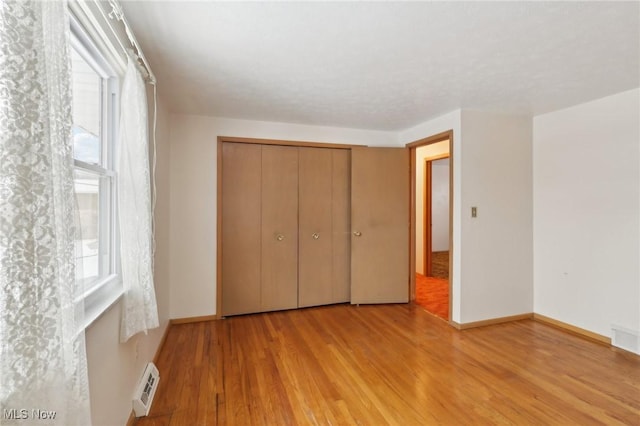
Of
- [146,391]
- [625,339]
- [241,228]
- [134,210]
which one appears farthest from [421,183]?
[146,391]

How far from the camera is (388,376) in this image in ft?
7.00

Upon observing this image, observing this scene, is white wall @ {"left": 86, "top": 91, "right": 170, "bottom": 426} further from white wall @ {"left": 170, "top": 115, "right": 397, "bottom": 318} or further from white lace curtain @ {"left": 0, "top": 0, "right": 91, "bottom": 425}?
white wall @ {"left": 170, "top": 115, "right": 397, "bottom": 318}

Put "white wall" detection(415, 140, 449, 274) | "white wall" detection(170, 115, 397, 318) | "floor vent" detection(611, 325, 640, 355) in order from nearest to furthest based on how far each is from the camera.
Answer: "floor vent" detection(611, 325, 640, 355), "white wall" detection(170, 115, 397, 318), "white wall" detection(415, 140, 449, 274)

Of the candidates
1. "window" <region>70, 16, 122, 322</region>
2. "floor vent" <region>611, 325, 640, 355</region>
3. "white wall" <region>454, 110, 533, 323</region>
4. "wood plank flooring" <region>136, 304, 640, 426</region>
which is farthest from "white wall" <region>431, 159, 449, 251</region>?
"window" <region>70, 16, 122, 322</region>

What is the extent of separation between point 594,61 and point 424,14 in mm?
1448

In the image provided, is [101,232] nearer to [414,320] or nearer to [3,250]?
[3,250]

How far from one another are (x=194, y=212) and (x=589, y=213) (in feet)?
13.1

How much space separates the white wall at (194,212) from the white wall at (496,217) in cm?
265

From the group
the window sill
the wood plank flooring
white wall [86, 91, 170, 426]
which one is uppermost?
the window sill

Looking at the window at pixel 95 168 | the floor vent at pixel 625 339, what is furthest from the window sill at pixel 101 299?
the floor vent at pixel 625 339

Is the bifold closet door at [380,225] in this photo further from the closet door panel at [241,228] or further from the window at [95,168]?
the window at [95,168]

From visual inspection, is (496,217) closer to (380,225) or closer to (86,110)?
(380,225)

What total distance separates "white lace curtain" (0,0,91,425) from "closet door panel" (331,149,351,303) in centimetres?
303

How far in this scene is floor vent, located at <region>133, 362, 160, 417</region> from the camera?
170cm
